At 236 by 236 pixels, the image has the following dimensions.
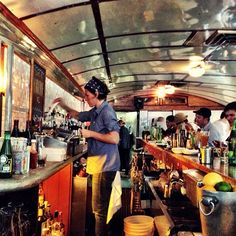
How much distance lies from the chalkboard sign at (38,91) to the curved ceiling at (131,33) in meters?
0.39

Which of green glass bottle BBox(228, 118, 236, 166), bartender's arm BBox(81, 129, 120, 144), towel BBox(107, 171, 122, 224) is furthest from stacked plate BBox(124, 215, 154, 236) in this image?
green glass bottle BBox(228, 118, 236, 166)

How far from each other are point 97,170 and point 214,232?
203 cm

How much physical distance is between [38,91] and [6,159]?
2.83 meters

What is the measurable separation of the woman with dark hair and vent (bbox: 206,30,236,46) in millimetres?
2073

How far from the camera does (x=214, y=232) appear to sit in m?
1.75

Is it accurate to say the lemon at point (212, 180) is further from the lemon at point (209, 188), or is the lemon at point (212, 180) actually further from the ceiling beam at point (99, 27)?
the ceiling beam at point (99, 27)

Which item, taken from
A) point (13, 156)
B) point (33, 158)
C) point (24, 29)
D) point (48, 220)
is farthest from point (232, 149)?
point (24, 29)

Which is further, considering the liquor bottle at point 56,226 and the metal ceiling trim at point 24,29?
the liquor bottle at point 56,226

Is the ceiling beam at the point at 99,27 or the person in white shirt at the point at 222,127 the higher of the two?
the ceiling beam at the point at 99,27

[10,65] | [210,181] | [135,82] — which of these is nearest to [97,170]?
[10,65]

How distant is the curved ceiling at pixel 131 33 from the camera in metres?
3.90

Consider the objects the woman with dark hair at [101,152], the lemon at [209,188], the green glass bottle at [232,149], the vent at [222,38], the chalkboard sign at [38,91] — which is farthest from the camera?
the vent at [222,38]

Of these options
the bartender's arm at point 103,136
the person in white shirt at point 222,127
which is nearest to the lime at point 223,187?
the bartender's arm at point 103,136

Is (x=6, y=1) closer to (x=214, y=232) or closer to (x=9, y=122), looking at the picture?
(x=9, y=122)
